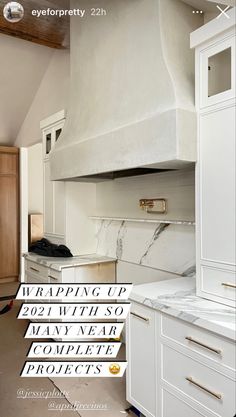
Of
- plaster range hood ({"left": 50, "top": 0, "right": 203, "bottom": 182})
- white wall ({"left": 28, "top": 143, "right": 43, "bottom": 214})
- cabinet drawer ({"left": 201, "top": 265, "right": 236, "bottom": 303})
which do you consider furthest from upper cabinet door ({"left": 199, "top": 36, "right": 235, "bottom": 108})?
white wall ({"left": 28, "top": 143, "right": 43, "bottom": 214})

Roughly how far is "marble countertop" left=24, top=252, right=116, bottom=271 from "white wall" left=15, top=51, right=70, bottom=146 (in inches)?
64.2

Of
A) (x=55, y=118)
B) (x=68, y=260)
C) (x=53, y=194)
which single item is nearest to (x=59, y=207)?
(x=53, y=194)

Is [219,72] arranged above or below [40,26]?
below

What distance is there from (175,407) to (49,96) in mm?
3662

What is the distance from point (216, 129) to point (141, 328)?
3.94 feet

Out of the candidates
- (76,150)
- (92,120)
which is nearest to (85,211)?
(76,150)

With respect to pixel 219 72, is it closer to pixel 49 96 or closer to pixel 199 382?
pixel 199 382

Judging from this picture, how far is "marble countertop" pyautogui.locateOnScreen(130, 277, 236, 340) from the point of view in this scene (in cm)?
140

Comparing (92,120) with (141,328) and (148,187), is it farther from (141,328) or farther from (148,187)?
(141,328)

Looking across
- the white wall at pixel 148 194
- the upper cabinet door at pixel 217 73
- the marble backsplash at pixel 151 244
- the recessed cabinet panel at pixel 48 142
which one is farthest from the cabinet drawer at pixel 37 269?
the upper cabinet door at pixel 217 73

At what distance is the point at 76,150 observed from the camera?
2.61 meters

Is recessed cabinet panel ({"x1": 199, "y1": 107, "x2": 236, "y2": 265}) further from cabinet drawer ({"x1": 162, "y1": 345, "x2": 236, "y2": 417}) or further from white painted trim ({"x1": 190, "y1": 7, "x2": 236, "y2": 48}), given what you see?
cabinet drawer ({"x1": 162, "y1": 345, "x2": 236, "y2": 417})

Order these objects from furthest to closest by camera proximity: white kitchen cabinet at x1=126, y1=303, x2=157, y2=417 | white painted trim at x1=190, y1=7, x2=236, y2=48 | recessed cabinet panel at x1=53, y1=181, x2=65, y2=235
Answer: recessed cabinet panel at x1=53, y1=181, x2=65, y2=235, white kitchen cabinet at x1=126, y1=303, x2=157, y2=417, white painted trim at x1=190, y1=7, x2=236, y2=48

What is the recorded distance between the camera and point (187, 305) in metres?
1.63
